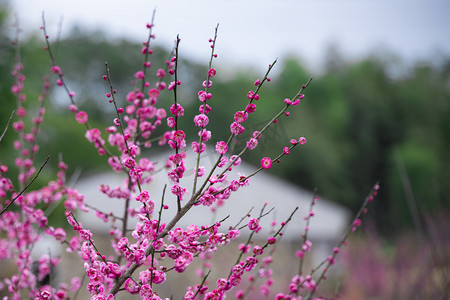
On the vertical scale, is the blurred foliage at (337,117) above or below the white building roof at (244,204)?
above

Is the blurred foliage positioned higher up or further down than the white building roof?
higher up

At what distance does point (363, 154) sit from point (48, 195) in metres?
23.5

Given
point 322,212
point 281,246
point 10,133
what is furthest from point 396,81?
point 10,133

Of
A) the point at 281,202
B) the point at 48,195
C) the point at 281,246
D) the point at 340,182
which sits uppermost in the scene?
the point at 340,182

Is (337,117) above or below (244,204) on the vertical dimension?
above

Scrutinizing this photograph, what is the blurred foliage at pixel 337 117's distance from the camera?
18.6m

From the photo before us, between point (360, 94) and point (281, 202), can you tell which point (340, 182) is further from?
point (281, 202)

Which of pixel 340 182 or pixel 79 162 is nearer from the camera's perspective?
pixel 79 162

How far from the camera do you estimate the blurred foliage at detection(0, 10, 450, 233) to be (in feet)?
61.0

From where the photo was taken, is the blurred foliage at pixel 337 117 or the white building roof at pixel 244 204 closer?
the white building roof at pixel 244 204

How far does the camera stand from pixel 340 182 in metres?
21.5

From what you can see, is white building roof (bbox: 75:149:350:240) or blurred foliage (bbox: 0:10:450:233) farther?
blurred foliage (bbox: 0:10:450:233)

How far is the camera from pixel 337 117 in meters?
24.8

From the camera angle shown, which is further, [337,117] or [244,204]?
[337,117]
